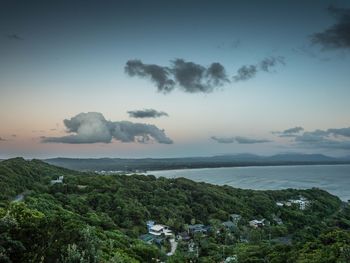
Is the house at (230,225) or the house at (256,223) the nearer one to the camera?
the house at (230,225)

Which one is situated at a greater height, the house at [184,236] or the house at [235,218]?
the house at [235,218]

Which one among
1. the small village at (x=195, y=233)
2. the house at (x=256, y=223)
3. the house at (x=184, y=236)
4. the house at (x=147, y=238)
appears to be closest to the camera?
the house at (x=147, y=238)

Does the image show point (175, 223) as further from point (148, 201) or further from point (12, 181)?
point (12, 181)

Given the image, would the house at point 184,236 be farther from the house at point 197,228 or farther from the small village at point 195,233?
the house at point 197,228

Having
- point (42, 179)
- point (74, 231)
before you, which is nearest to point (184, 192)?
point (42, 179)

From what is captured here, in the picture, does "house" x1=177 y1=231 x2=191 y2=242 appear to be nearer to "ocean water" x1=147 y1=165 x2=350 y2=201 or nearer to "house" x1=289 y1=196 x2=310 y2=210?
"house" x1=289 y1=196 x2=310 y2=210

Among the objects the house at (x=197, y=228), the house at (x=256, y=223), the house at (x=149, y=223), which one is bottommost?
the house at (x=256, y=223)

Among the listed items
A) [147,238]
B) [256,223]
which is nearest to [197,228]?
[147,238]

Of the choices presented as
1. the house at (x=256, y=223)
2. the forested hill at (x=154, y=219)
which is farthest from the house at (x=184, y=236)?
the house at (x=256, y=223)
